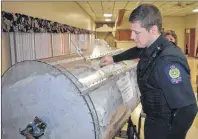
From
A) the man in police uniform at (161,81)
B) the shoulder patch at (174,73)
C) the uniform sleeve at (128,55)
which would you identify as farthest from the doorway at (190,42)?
the shoulder patch at (174,73)

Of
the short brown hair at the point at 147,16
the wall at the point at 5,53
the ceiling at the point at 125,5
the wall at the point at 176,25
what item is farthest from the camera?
the wall at the point at 176,25

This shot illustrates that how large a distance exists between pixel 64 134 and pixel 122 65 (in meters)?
1.10

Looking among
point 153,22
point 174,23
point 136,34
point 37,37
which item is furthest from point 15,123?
point 174,23

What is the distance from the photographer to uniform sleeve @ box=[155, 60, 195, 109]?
1.49m

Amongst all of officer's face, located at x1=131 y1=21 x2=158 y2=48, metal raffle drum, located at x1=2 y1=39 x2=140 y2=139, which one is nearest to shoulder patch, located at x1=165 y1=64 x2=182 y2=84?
officer's face, located at x1=131 y1=21 x2=158 y2=48

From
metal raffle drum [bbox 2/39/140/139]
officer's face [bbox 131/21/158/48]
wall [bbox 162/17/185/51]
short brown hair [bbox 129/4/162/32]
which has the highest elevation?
wall [bbox 162/17/185/51]

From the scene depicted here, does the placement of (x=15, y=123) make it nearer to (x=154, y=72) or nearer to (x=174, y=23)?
(x=154, y=72)

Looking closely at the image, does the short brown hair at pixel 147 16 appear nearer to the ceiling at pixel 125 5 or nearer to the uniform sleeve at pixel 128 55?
the uniform sleeve at pixel 128 55

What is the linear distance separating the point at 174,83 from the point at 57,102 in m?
0.72

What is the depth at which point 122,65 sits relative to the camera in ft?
8.17

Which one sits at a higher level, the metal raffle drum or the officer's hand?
the officer's hand

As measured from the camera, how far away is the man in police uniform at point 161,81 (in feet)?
4.94

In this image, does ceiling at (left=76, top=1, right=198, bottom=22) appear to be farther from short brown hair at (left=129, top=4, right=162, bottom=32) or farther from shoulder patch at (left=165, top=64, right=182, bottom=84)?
shoulder patch at (left=165, top=64, right=182, bottom=84)

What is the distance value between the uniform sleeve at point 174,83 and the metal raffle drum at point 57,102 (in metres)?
0.42
